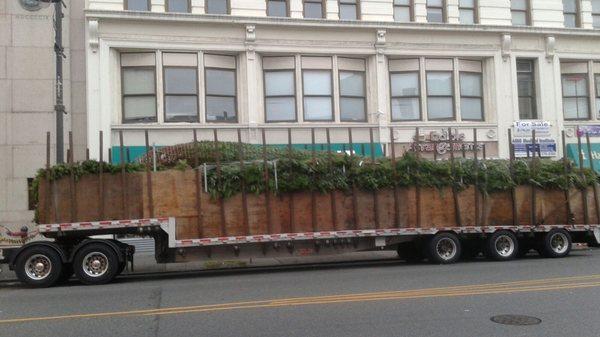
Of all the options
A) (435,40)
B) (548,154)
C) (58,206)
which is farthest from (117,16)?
(548,154)

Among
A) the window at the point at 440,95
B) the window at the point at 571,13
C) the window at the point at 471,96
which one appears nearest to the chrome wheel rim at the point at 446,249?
the window at the point at 440,95

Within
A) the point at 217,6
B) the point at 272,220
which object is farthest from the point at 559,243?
the point at 217,6

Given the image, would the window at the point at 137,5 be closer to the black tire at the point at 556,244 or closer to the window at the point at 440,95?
the window at the point at 440,95

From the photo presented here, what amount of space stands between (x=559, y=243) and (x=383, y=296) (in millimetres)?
8131

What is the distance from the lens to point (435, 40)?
2253 centimetres

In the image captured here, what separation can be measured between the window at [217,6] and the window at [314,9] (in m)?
3.00

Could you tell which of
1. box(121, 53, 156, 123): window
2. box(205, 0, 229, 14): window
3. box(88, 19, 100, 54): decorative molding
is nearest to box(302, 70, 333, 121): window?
box(205, 0, 229, 14): window

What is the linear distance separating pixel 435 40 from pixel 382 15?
2.35 meters

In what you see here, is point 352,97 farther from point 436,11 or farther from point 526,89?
point 526,89

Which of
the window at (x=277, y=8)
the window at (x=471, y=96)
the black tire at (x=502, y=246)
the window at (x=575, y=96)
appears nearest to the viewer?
the black tire at (x=502, y=246)

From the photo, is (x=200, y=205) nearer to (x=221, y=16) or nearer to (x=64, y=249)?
(x=64, y=249)

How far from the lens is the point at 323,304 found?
28.4ft

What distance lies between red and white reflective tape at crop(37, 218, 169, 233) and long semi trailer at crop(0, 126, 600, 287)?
21 mm

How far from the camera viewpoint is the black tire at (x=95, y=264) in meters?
11.9
